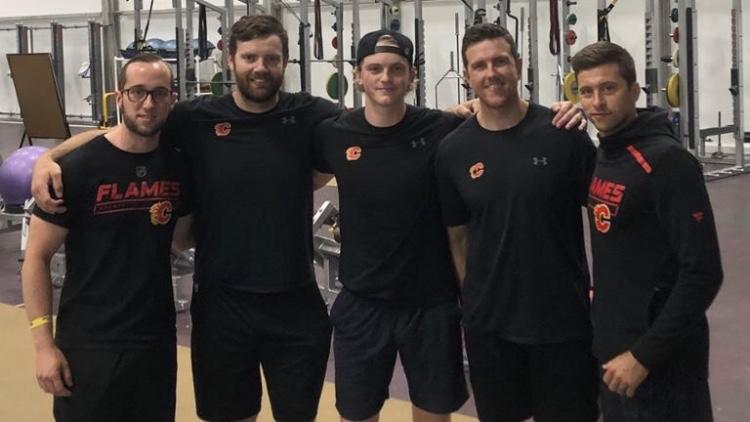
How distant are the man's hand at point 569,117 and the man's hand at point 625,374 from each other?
0.60 m

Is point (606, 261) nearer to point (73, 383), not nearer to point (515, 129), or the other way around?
point (515, 129)

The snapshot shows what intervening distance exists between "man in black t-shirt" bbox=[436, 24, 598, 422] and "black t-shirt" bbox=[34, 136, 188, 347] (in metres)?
0.82

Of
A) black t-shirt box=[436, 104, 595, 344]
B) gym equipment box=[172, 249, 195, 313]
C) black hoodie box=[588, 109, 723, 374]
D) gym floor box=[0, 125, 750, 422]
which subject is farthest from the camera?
gym equipment box=[172, 249, 195, 313]

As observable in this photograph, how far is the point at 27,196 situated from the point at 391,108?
408 centimetres

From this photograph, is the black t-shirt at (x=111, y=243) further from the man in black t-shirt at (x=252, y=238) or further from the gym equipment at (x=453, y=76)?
the gym equipment at (x=453, y=76)

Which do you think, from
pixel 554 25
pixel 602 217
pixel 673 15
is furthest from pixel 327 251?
pixel 673 15

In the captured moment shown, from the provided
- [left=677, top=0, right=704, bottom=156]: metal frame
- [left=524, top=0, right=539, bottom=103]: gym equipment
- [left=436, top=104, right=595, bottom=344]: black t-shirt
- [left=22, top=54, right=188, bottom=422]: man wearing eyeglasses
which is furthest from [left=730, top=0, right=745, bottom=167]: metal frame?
[left=22, top=54, right=188, bottom=422]: man wearing eyeglasses

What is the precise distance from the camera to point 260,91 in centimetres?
239

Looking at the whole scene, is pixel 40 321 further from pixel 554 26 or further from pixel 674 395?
pixel 554 26

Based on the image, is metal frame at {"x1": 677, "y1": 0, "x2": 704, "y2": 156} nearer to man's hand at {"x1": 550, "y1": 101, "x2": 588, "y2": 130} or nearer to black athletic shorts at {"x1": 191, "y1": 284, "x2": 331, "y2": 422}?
man's hand at {"x1": 550, "y1": 101, "x2": 588, "y2": 130}

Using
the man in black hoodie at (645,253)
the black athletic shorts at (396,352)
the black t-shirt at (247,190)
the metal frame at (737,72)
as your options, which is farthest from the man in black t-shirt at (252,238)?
the metal frame at (737,72)

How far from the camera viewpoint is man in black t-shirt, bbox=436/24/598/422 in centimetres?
212

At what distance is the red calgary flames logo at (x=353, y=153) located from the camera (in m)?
2.39

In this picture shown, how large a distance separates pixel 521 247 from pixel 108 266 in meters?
1.07
